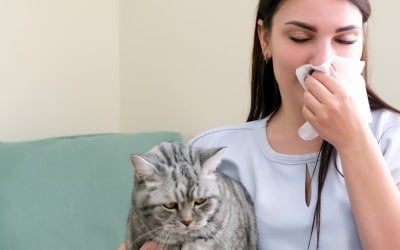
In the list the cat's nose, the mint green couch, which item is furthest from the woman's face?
the mint green couch

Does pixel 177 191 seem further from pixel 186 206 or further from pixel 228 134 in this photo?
pixel 228 134

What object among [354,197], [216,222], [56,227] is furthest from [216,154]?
[56,227]

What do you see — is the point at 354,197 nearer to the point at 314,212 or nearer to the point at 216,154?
the point at 314,212

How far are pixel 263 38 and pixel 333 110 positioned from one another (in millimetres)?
297

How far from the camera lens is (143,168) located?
2.93ft

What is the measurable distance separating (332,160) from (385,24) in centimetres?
64

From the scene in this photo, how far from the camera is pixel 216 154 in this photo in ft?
3.07

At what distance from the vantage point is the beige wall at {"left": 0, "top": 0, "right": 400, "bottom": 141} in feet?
5.22

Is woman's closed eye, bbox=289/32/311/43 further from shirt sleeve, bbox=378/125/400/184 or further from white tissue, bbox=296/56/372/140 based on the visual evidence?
shirt sleeve, bbox=378/125/400/184

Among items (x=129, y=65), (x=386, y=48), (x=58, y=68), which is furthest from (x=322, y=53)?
(x=129, y=65)

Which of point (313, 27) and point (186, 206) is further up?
point (313, 27)

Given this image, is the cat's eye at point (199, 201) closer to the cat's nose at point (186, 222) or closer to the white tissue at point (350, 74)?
the cat's nose at point (186, 222)

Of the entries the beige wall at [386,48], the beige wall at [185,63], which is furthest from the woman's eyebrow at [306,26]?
the beige wall at [185,63]

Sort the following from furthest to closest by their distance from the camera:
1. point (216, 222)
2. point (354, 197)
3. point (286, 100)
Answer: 1. point (286, 100)
2. point (216, 222)
3. point (354, 197)
